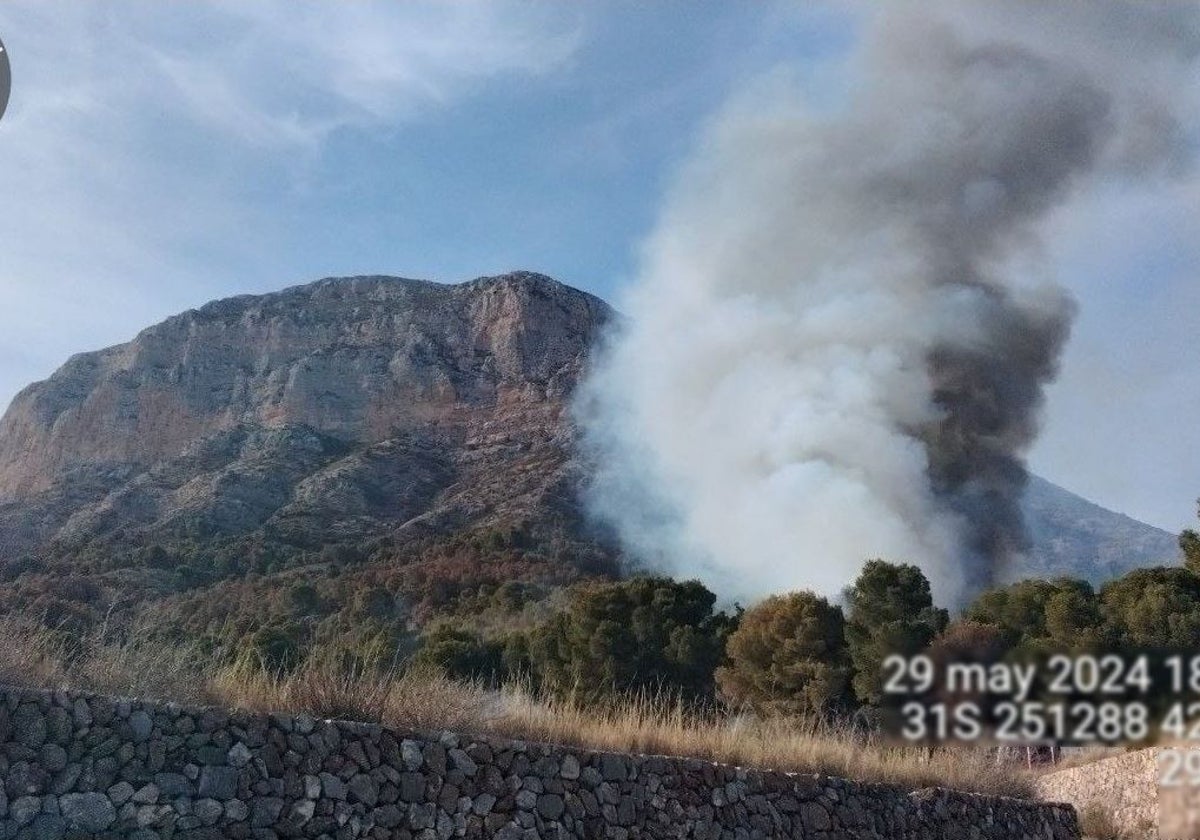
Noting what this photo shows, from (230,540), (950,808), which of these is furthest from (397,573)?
(950,808)

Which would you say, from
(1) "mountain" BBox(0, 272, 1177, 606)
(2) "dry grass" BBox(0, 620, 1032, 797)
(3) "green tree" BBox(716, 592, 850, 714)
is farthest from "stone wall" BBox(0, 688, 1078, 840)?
(1) "mountain" BBox(0, 272, 1177, 606)

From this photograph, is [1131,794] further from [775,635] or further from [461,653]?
[461,653]

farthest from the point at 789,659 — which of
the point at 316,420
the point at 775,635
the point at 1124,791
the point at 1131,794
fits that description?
the point at 316,420

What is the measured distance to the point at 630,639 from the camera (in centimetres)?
2275

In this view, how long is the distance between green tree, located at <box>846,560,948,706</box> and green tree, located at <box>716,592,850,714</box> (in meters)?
0.39

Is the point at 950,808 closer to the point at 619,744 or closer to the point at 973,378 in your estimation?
the point at 619,744

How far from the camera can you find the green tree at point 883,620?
1922cm

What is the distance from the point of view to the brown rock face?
5003 cm

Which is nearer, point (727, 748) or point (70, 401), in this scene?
point (727, 748)

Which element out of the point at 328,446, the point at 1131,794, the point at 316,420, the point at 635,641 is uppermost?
the point at 316,420

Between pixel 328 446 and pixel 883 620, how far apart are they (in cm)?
4263

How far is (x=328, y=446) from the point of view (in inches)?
2323

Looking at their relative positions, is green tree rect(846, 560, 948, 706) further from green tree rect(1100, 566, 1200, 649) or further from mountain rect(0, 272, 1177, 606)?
mountain rect(0, 272, 1177, 606)

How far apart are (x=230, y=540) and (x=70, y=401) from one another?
3955cm
